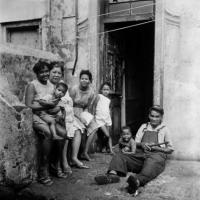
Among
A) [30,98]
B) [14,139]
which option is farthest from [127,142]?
[14,139]

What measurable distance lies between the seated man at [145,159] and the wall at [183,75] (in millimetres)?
674

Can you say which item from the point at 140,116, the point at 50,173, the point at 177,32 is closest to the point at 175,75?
the point at 177,32

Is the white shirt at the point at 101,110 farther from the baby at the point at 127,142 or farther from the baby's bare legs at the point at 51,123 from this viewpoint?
the baby's bare legs at the point at 51,123

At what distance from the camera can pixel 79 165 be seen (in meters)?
5.05

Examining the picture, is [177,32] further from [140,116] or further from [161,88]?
[140,116]

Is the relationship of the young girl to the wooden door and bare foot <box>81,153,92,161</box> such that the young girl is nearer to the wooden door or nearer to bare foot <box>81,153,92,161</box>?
the wooden door

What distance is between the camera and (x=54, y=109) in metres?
4.44

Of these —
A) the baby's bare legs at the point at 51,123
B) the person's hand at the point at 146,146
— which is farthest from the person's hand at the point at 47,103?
the person's hand at the point at 146,146

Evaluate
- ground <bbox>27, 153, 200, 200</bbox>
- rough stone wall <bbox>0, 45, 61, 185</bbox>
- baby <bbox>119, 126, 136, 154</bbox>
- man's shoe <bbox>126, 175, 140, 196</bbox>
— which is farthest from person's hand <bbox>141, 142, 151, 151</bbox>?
rough stone wall <bbox>0, 45, 61, 185</bbox>

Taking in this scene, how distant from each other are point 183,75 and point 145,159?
1.70 metres

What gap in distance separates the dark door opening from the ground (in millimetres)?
2594

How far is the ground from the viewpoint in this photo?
155 inches

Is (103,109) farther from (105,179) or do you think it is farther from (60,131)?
(105,179)

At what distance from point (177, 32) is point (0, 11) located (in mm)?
3882
